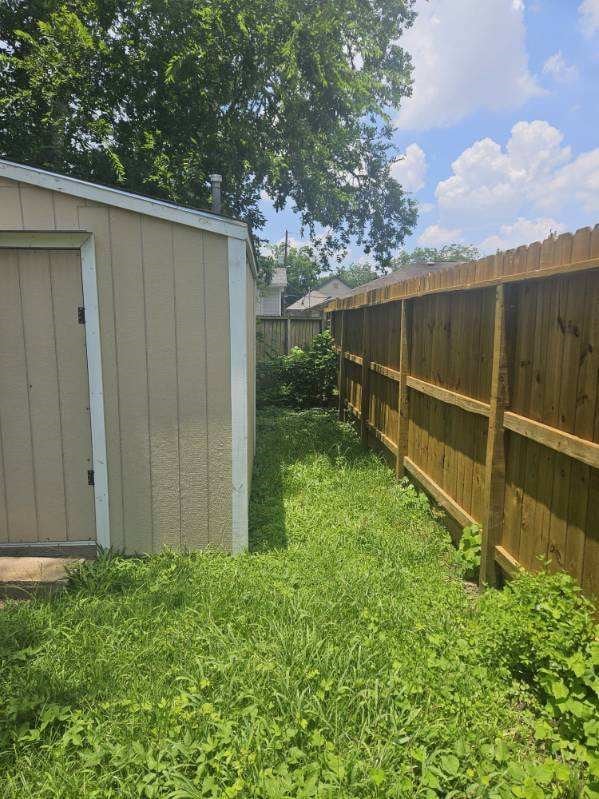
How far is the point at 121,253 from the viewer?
3465 mm

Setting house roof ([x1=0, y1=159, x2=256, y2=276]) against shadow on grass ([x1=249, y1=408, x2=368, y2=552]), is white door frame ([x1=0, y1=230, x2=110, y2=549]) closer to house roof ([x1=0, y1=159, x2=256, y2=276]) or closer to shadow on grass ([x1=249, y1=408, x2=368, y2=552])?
house roof ([x1=0, y1=159, x2=256, y2=276])

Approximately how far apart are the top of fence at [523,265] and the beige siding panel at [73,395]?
8.42 ft

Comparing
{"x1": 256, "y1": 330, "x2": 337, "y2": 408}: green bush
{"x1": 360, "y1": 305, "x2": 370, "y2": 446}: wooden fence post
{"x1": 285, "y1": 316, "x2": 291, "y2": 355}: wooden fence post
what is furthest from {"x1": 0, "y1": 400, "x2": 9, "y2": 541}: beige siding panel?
{"x1": 285, "y1": 316, "x2": 291, "y2": 355}: wooden fence post

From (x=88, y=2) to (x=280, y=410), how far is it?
744cm

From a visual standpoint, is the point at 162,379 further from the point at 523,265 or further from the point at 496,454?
the point at 523,265

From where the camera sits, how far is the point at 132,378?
11.7ft

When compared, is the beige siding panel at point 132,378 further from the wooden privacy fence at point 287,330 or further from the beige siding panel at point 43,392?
the wooden privacy fence at point 287,330

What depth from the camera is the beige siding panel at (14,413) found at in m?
3.46

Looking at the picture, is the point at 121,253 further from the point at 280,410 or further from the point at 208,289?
the point at 280,410

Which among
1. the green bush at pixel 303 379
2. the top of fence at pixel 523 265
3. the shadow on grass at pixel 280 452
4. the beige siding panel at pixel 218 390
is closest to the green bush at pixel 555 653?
the top of fence at pixel 523 265

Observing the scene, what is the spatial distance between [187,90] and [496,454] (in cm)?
831

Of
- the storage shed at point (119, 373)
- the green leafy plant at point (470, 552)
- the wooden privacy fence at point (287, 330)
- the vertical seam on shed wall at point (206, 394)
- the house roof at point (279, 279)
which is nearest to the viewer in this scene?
the green leafy plant at point (470, 552)

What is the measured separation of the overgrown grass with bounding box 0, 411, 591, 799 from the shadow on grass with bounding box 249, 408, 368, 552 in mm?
552

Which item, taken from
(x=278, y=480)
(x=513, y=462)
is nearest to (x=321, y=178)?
(x=278, y=480)
